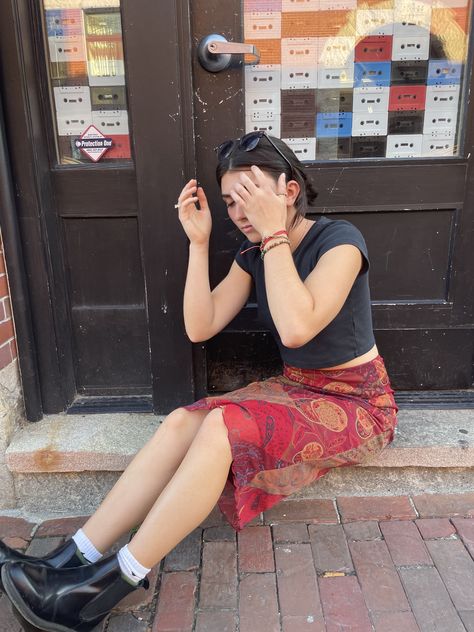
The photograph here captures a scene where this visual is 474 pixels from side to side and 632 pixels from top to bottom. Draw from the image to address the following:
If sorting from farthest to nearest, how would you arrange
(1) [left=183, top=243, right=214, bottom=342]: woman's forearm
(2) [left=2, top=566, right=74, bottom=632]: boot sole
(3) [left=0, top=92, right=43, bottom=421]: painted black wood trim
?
(3) [left=0, top=92, right=43, bottom=421]: painted black wood trim, (1) [left=183, top=243, right=214, bottom=342]: woman's forearm, (2) [left=2, top=566, right=74, bottom=632]: boot sole

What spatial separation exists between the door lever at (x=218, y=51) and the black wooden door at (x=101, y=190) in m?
0.09

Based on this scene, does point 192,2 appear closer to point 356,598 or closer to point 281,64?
point 281,64

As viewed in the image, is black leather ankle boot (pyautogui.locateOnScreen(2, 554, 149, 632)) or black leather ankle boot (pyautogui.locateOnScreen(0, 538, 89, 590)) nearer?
black leather ankle boot (pyautogui.locateOnScreen(2, 554, 149, 632))

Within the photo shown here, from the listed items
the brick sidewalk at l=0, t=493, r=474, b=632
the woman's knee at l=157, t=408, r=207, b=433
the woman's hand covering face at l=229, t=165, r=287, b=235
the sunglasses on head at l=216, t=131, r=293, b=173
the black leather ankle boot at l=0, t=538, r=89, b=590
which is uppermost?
the sunglasses on head at l=216, t=131, r=293, b=173

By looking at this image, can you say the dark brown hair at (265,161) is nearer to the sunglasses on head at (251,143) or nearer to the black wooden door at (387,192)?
the sunglasses on head at (251,143)

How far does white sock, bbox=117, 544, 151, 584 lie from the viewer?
1.42 metres

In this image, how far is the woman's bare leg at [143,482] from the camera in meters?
1.56

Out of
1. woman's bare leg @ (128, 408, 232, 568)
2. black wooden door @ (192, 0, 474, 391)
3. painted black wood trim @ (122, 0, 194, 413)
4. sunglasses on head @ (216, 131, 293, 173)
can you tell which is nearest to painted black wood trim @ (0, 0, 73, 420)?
painted black wood trim @ (122, 0, 194, 413)

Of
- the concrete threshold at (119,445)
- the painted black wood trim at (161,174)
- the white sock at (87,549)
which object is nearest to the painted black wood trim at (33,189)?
the concrete threshold at (119,445)

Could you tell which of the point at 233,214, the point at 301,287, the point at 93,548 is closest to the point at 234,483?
the point at 93,548

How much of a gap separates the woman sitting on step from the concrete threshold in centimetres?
26

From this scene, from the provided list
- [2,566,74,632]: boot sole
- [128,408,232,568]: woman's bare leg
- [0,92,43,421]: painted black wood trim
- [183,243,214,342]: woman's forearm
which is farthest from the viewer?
[0,92,43,421]: painted black wood trim

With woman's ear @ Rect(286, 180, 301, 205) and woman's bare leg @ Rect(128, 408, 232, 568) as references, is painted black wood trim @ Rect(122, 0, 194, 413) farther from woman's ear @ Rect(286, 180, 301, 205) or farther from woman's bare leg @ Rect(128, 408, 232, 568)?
woman's bare leg @ Rect(128, 408, 232, 568)

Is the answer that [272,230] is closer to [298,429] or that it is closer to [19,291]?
[298,429]
